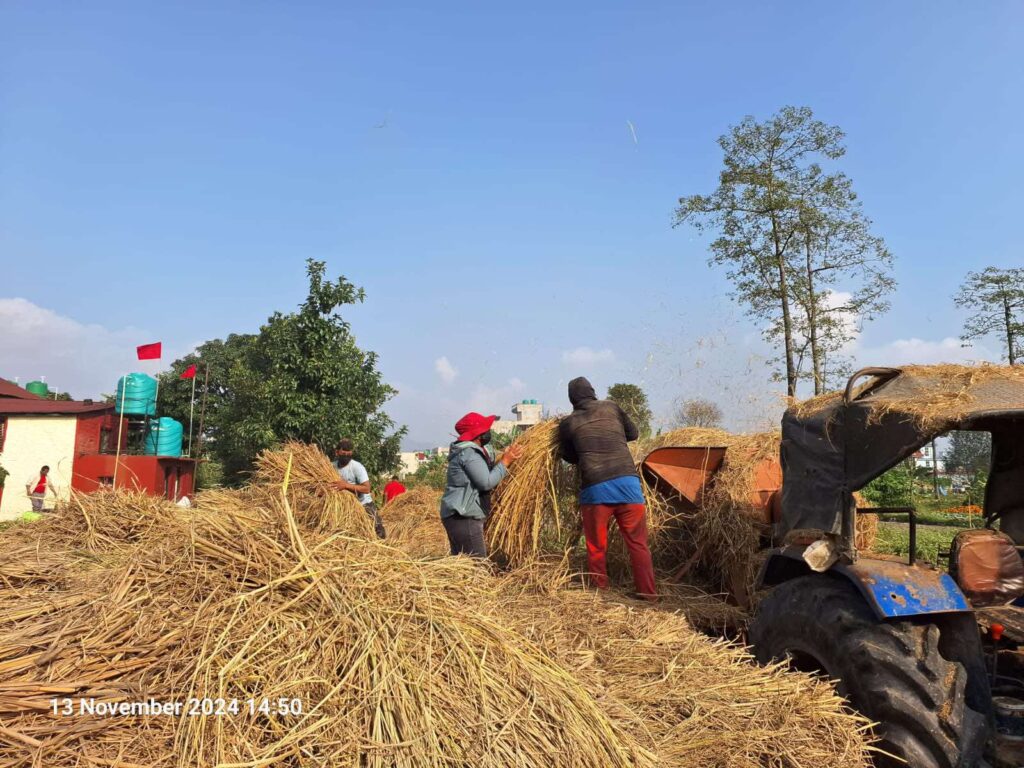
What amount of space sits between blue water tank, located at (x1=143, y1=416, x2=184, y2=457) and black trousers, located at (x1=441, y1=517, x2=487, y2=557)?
77.1 feet

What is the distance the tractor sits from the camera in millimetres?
2770

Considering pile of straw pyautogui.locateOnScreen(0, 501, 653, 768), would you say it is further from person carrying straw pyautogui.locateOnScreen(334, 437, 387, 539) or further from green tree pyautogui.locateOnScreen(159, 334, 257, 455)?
green tree pyautogui.locateOnScreen(159, 334, 257, 455)

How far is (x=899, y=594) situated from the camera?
9.52 feet

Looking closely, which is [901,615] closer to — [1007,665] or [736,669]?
[736,669]

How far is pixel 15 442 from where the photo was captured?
21.1 m

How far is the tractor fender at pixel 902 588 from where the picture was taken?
287 cm

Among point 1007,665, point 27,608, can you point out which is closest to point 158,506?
point 27,608

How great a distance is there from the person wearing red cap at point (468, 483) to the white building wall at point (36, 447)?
1960 centimetres

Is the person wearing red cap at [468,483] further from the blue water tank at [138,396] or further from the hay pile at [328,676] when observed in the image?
the blue water tank at [138,396]

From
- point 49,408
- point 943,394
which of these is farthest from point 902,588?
point 49,408

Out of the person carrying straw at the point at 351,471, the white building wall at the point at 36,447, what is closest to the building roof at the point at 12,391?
the white building wall at the point at 36,447

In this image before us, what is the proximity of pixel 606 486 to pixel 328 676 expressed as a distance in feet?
11.4

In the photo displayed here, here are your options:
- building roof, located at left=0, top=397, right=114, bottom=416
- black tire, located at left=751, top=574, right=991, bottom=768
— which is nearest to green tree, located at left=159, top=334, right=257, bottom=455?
building roof, located at left=0, top=397, right=114, bottom=416

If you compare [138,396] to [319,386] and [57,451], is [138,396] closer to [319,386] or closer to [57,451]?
[57,451]
